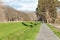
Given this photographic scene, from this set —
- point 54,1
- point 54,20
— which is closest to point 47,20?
point 54,20

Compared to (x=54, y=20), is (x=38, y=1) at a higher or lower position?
higher

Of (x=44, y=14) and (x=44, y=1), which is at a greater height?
(x=44, y=1)

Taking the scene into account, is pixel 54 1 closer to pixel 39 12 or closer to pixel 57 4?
pixel 57 4

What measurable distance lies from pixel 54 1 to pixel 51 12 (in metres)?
8.31

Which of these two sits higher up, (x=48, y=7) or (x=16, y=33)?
(x=16, y=33)

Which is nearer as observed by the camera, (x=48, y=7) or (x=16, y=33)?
(x=16, y=33)

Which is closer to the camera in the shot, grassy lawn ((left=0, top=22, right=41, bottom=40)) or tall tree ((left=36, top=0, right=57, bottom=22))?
grassy lawn ((left=0, top=22, right=41, bottom=40))

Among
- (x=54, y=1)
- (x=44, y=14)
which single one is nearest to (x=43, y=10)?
(x=44, y=14)

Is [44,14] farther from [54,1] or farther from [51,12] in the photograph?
[54,1]

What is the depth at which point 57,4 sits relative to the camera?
109875 millimetres

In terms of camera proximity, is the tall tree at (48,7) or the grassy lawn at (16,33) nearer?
the grassy lawn at (16,33)

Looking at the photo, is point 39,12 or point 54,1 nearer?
point 54,1

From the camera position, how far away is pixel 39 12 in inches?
4471

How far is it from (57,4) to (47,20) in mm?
9938
